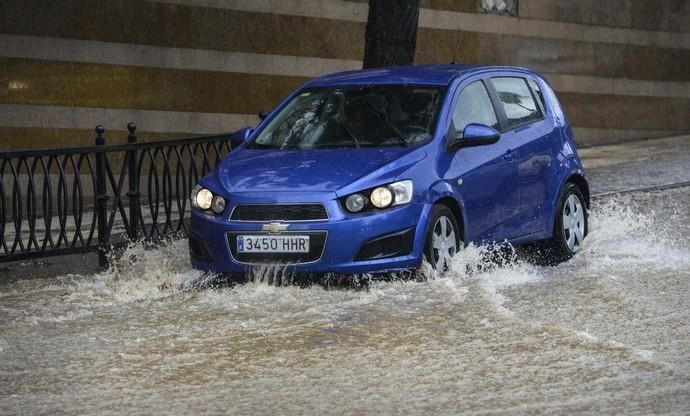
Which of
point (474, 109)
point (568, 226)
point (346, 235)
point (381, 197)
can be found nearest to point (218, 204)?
point (346, 235)

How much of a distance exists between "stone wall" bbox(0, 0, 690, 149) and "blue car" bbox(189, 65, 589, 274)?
710 cm

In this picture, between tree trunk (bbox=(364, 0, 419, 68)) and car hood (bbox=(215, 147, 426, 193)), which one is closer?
car hood (bbox=(215, 147, 426, 193))

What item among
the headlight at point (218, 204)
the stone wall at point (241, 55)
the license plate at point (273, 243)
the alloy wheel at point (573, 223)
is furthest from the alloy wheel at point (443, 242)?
the stone wall at point (241, 55)

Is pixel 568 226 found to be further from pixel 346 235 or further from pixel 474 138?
pixel 346 235

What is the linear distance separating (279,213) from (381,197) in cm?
68

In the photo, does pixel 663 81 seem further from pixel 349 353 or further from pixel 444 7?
pixel 349 353

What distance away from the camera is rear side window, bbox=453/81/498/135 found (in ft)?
35.4

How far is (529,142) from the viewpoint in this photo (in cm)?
1136

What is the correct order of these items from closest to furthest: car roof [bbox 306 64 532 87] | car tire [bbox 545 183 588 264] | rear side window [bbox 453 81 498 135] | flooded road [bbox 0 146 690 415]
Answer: flooded road [bbox 0 146 690 415], rear side window [bbox 453 81 498 135], car roof [bbox 306 64 532 87], car tire [bbox 545 183 588 264]

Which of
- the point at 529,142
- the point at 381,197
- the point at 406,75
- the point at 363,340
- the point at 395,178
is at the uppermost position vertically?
the point at 406,75

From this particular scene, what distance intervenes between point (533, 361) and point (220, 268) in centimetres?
305

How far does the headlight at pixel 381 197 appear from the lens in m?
9.70

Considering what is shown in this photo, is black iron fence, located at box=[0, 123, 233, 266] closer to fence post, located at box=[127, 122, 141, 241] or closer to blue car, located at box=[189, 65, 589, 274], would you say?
fence post, located at box=[127, 122, 141, 241]

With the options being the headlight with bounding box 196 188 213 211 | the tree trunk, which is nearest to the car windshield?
the headlight with bounding box 196 188 213 211
